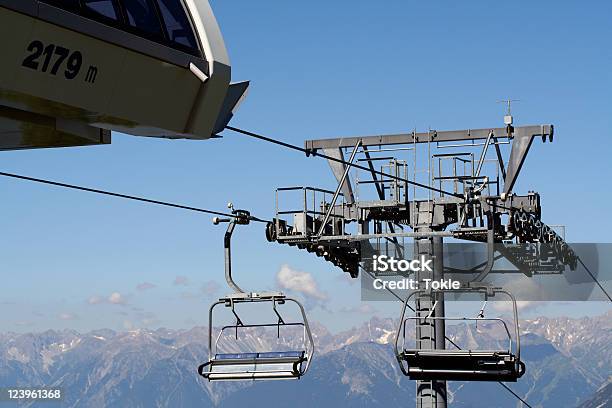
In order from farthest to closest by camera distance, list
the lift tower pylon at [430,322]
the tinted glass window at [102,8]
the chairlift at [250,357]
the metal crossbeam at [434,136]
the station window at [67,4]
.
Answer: the metal crossbeam at [434,136] < the lift tower pylon at [430,322] < the chairlift at [250,357] < the tinted glass window at [102,8] < the station window at [67,4]

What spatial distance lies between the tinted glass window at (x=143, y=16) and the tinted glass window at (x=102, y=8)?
0.26 m

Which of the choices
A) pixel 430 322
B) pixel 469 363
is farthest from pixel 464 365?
pixel 430 322

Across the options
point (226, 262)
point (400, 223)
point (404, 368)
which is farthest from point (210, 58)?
point (400, 223)

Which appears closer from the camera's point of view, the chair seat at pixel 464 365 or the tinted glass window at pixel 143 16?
the tinted glass window at pixel 143 16

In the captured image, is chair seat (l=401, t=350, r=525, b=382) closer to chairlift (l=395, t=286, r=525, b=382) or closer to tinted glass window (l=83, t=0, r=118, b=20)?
chairlift (l=395, t=286, r=525, b=382)

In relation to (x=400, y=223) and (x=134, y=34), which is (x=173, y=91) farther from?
(x=400, y=223)

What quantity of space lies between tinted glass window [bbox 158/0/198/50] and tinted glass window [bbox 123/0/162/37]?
171mm

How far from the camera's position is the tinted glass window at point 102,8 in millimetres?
12435

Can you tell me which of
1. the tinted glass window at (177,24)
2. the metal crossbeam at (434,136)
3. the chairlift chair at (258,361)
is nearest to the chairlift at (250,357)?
the chairlift chair at (258,361)

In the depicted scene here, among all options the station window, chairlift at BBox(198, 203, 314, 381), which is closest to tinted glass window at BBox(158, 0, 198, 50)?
the station window

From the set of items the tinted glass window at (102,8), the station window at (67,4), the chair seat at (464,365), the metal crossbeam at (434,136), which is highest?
the metal crossbeam at (434,136)

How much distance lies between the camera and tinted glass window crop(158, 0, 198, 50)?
13570 millimetres

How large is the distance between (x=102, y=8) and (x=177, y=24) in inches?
49.0

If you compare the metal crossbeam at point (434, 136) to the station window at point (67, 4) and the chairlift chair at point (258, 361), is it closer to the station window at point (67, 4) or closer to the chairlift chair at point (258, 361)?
the chairlift chair at point (258, 361)
